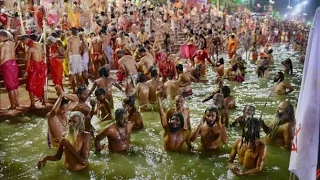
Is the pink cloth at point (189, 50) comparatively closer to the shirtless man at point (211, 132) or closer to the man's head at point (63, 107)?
the shirtless man at point (211, 132)

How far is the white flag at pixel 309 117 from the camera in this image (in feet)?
10.8

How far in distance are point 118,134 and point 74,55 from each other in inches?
213

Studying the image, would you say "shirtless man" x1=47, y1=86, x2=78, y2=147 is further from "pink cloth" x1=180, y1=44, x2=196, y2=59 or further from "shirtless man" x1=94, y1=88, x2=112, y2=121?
"pink cloth" x1=180, y1=44, x2=196, y2=59

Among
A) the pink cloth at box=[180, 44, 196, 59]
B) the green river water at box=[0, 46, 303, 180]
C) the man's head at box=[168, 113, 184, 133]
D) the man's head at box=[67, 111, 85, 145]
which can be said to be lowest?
the green river water at box=[0, 46, 303, 180]

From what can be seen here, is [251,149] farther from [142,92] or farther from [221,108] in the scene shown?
[142,92]

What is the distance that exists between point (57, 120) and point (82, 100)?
2.59ft

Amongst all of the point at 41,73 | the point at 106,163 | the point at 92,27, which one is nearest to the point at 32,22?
the point at 92,27

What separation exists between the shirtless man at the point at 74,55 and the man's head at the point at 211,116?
19.8 ft

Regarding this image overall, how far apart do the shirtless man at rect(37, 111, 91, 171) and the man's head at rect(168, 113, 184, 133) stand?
1612 millimetres

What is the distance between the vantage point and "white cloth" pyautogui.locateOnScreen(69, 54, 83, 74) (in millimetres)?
11332

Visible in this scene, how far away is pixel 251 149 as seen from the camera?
582cm

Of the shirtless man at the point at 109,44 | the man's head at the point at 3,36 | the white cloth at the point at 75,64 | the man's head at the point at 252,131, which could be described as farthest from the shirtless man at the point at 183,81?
the man's head at the point at 252,131

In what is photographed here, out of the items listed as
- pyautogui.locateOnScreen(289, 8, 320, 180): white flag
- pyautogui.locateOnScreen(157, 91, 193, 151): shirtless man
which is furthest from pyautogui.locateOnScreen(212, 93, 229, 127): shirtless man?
pyautogui.locateOnScreen(289, 8, 320, 180): white flag

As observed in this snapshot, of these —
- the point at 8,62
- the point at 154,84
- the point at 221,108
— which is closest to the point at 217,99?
the point at 221,108
